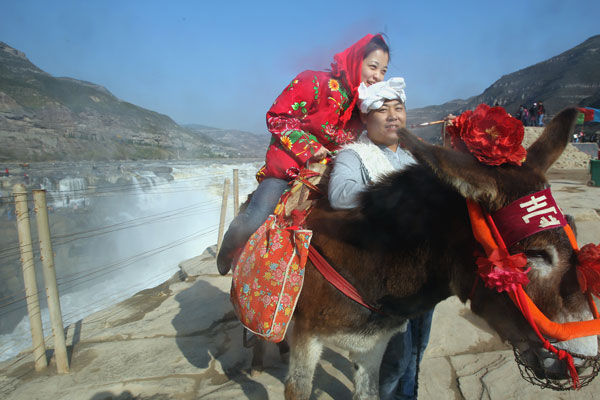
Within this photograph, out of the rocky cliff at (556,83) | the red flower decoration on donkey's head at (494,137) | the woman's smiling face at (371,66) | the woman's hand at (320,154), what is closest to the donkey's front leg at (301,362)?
the woman's hand at (320,154)

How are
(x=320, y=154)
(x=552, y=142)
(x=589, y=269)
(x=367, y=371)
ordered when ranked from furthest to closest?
1. (x=367, y=371)
2. (x=320, y=154)
3. (x=552, y=142)
4. (x=589, y=269)

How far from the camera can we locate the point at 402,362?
2.36m

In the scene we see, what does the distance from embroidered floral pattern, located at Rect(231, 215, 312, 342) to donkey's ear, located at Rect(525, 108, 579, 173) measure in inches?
43.4

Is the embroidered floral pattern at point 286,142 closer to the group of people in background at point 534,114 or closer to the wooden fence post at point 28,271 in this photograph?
the wooden fence post at point 28,271

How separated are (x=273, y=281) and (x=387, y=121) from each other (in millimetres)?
1223

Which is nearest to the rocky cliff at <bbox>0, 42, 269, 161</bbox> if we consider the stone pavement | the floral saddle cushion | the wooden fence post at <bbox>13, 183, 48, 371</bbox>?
the wooden fence post at <bbox>13, 183, 48, 371</bbox>

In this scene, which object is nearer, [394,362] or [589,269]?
[589,269]

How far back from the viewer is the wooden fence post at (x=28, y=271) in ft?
11.2

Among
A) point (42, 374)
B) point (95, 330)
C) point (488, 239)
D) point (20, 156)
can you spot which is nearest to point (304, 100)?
point (488, 239)

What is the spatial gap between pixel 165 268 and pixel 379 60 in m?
14.3

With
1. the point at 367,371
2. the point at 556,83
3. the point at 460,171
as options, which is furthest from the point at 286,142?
the point at 556,83

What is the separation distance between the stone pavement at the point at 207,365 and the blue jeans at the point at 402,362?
499mm

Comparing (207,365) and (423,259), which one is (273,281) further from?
A: (207,365)

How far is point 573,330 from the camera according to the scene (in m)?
1.04
